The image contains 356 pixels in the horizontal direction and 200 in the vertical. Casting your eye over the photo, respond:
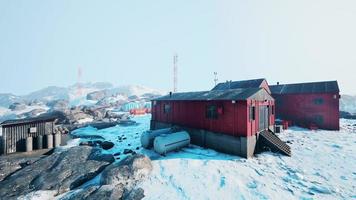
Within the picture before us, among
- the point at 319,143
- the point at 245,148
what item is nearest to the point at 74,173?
the point at 245,148

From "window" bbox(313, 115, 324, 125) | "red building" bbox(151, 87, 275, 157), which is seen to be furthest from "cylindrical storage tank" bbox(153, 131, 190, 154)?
"window" bbox(313, 115, 324, 125)

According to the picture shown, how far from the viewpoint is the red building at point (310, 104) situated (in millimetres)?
24641

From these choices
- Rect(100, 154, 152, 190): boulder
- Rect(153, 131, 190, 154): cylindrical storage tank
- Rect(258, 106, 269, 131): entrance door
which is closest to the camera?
Rect(100, 154, 152, 190): boulder

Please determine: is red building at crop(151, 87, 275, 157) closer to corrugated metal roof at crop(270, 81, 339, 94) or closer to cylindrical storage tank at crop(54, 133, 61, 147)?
corrugated metal roof at crop(270, 81, 339, 94)

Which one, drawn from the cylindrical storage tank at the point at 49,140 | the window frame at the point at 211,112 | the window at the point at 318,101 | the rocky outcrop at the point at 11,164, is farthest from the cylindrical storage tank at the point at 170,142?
the window at the point at 318,101

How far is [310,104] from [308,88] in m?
2.68

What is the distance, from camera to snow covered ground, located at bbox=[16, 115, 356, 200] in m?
9.30

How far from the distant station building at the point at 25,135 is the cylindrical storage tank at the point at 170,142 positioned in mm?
9780

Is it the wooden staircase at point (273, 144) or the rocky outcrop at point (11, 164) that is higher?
the wooden staircase at point (273, 144)

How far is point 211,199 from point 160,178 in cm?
328

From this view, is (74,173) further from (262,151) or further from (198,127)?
(262,151)

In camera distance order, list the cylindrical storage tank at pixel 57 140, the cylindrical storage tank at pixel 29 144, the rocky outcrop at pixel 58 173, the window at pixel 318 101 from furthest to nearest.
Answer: the window at pixel 318 101 < the cylindrical storage tank at pixel 57 140 < the cylindrical storage tank at pixel 29 144 < the rocky outcrop at pixel 58 173

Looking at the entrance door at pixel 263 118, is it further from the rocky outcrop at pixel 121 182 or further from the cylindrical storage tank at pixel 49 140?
the cylindrical storage tank at pixel 49 140

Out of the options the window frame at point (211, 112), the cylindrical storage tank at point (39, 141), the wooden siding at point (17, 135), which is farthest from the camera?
the window frame at point (211, 112)
